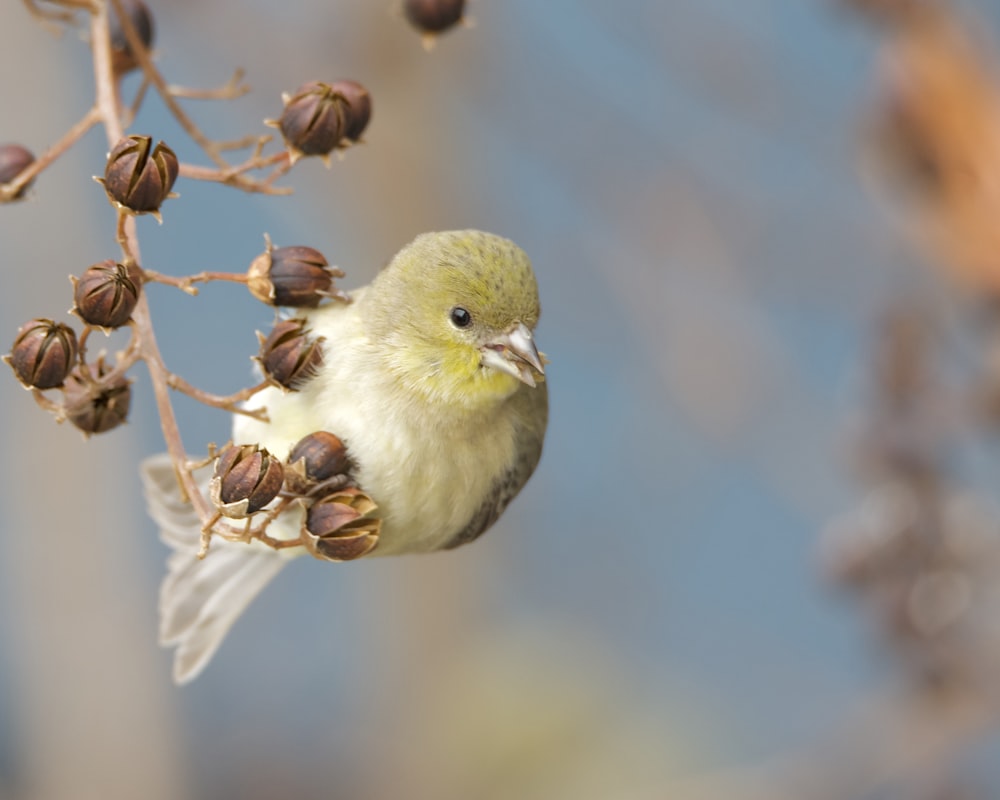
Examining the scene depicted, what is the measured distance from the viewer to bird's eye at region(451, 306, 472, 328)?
5.56 ft

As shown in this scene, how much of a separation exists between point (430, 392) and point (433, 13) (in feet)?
1.64

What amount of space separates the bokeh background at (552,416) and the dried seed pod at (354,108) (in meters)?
1.30

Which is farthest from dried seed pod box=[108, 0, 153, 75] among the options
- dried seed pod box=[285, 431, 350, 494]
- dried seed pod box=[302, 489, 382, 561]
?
dried seed pod box=[302, 489, 382, 561]

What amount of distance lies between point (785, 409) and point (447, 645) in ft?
6.46

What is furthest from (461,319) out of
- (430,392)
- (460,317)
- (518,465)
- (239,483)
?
(239,483)

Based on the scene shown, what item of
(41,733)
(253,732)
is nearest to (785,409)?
(41,733)

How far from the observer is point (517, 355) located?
1.64 meters

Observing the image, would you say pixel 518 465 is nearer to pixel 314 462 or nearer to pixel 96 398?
pixel 314 462

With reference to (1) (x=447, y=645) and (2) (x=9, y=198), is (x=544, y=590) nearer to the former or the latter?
(1) (x=447, y=645)

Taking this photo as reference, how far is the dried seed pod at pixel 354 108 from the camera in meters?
1.51

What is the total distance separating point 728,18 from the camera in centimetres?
386

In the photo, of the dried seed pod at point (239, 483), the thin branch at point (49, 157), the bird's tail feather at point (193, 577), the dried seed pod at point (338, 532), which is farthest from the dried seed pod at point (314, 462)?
the bird's tail feather at point (193, 577)

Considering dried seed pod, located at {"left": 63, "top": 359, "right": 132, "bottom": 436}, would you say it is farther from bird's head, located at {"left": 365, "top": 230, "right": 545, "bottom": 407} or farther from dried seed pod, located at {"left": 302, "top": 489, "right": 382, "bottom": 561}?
bird's head, located at {"left": 365, "top": 230, "right": 545, "bottom": 407}

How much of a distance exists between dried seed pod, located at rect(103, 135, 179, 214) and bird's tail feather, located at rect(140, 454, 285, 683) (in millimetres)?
803
